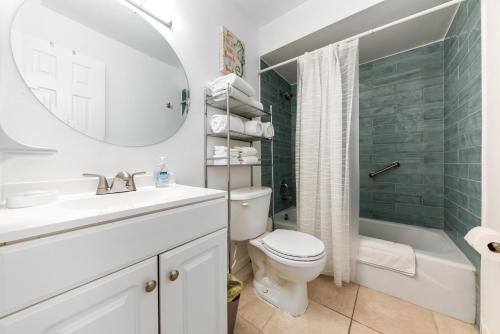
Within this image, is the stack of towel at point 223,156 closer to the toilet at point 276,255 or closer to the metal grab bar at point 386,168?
the toilet at point 276,255

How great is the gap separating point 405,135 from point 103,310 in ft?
8.14

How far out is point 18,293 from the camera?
0.36 meters

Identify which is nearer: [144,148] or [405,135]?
[144,148]

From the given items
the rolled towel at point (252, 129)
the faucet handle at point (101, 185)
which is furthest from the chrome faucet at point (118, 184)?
the rolled towel at point (252, 129)

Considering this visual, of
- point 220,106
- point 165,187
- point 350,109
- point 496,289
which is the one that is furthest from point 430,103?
point 165,187

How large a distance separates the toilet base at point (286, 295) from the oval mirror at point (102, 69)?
1225 millimetres

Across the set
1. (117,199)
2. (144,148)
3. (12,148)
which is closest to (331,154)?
(144,148)

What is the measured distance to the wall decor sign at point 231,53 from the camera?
4.77ft

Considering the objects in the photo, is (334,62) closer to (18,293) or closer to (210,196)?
(210,196)

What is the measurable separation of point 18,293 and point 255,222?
1.08m

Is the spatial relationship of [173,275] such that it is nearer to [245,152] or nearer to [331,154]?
[245,152]

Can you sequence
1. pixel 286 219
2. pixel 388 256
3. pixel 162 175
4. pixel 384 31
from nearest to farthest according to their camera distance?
1. pixel 162 175
2. pixel 388 256
3. pixel 384 31
4. pixel 286 219

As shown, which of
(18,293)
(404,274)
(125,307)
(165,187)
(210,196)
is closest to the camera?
(18,293)

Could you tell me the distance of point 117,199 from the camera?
82cm
